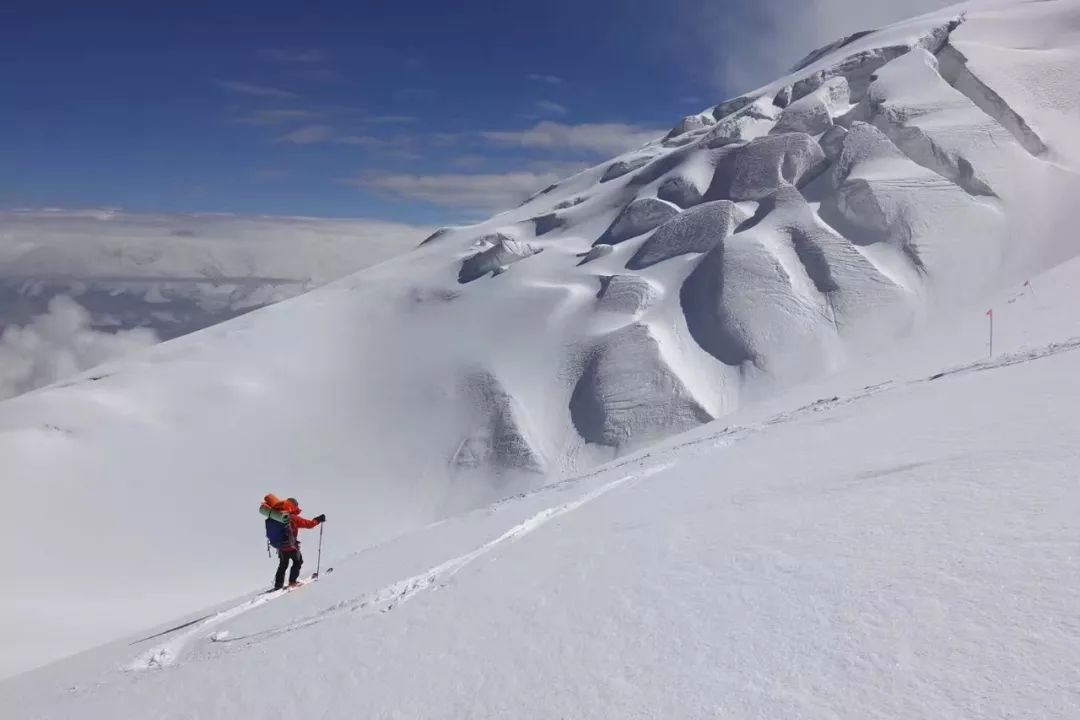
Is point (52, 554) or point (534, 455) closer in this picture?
point (52, 554)

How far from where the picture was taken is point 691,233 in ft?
198

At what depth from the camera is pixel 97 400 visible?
5594 centimetres

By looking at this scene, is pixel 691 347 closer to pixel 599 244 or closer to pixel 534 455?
pixel 534 455

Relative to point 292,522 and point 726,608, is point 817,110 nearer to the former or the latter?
point 292,522

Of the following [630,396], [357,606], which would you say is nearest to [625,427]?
[630,396]

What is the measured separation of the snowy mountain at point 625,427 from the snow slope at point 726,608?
57 millimetres

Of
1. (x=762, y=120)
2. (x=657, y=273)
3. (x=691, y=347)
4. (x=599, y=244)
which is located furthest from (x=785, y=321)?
(x=762, y=120)

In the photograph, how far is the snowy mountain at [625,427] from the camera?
23.1 ft

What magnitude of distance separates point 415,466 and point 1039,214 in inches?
1801

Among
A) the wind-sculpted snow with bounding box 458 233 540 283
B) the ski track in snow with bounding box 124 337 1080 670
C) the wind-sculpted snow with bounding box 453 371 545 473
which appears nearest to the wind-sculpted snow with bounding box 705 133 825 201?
the wind-sculpted snow with bounding box 458 233 540 283

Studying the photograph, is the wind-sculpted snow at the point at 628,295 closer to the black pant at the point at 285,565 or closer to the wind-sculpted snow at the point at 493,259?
the wind-sculpted snow at the point at 493,259

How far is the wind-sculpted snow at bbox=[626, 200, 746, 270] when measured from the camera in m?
58.8

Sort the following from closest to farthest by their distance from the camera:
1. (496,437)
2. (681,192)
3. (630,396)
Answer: (630,396)
(496,437)
(681,192)

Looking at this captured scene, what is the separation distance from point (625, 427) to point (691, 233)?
21511 mm
